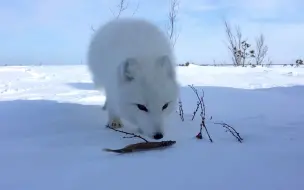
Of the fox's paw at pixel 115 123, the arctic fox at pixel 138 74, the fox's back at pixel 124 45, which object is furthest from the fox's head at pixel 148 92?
the fox's paw at pixel 115 123

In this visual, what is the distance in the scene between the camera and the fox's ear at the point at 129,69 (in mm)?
3186

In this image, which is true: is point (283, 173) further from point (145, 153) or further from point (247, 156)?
point (145, 153)

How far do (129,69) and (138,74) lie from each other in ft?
0.32

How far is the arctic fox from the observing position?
3055mm

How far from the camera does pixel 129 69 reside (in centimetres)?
320

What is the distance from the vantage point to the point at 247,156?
2418mm

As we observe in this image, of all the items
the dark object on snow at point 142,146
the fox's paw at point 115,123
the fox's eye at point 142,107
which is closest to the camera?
the dark object on snow at point 142,146

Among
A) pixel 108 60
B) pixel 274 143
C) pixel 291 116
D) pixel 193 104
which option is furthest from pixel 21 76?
pixel 274 143

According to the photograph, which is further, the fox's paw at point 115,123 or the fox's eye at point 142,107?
the fox's paw at point 115,123

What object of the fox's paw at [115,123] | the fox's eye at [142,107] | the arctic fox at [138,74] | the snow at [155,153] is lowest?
the fox's paw at [115,123]

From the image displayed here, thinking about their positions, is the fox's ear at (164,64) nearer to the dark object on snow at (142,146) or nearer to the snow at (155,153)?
the snow at (155,153)

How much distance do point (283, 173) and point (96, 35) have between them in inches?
117

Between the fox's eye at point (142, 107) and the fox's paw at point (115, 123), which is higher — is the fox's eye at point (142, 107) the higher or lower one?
the higher one

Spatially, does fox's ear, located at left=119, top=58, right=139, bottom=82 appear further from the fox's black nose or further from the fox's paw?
the fox's paw
